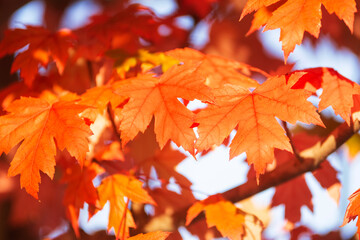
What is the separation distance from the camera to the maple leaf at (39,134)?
103cm

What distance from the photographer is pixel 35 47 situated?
1400 mm

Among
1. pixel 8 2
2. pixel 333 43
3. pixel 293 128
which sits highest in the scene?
pixel 8 2

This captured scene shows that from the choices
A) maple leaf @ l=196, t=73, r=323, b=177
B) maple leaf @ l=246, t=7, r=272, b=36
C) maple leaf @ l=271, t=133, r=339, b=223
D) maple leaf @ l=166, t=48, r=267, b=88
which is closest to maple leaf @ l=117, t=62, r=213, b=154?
maple leaf @ l=196, t=73, r=323, b=177

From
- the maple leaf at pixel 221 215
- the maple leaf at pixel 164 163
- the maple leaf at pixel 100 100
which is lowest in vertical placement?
the maple leaf at pixel 164 163

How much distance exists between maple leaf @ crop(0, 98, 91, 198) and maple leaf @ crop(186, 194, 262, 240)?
1.44ft

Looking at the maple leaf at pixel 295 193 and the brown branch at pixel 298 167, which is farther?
the maple leaf at pixel 295 193

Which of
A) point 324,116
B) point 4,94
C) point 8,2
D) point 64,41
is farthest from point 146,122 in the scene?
point 324,116

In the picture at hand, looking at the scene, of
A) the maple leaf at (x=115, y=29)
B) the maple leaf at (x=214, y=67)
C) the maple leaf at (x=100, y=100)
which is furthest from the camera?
the maple leaf at (x=115, y=29)

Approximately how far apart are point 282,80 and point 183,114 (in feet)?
0.88

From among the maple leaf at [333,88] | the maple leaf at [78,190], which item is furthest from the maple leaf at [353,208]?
the maple leaf at [78,190]

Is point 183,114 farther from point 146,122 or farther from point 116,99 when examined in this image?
point 116,99

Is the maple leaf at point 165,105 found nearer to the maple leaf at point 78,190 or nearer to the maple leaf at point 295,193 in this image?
the maple leaf at point 78,190

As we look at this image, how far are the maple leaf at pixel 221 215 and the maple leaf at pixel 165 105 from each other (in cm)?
37

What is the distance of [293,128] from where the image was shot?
2.90 m
